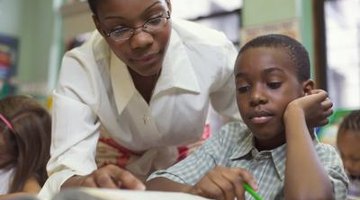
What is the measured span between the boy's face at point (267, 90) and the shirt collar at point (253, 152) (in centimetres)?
3

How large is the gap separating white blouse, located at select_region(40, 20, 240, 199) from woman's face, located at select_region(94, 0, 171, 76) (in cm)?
13

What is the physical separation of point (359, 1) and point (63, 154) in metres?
2.15

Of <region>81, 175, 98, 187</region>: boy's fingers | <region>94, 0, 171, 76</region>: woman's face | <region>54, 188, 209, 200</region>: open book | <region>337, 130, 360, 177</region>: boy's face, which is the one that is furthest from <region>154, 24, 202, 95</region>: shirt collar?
<region>337, 130, 360, 177</region>: boy's face

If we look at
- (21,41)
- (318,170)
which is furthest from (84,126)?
(21,41)

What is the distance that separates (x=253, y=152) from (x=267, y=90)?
0.14 m

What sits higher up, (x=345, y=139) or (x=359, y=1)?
(x=359, y=1)

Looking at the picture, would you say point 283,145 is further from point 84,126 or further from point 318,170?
point 84,126

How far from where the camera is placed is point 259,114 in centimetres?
90

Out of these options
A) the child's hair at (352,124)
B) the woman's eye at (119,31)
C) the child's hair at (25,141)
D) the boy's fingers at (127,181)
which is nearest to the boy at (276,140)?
the boy's fingers at (127,181)

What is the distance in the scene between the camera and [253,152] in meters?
0.96

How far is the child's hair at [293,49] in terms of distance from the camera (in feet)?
3.12

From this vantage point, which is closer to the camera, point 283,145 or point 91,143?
point 283,145

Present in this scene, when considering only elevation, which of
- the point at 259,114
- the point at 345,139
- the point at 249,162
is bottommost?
the point at 345,139

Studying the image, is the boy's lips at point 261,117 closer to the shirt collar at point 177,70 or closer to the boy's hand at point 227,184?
the boy's hand at point 227,184
